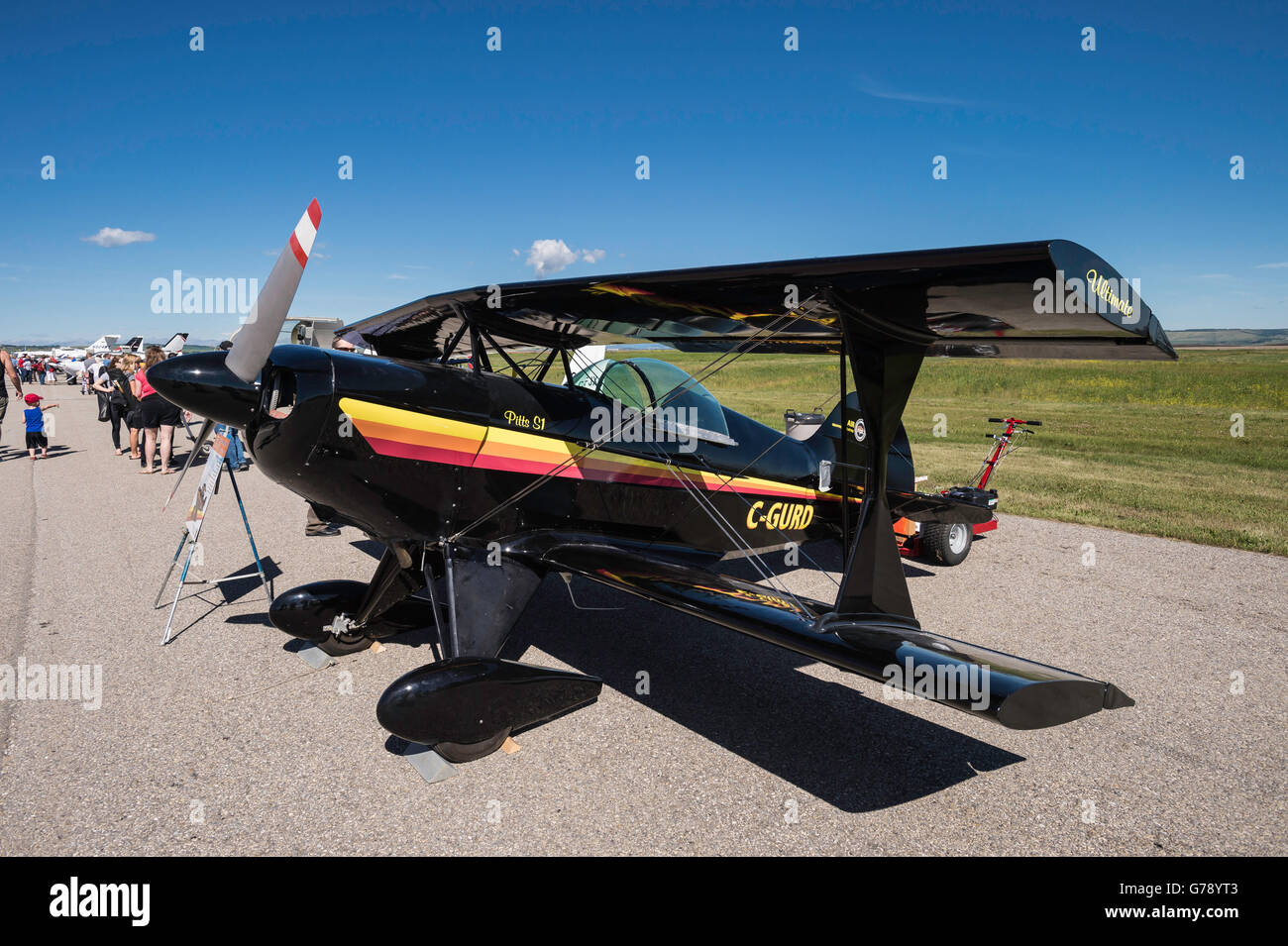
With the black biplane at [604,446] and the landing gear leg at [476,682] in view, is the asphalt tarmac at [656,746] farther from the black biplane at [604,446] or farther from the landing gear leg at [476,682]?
the black biplane at [604,446]

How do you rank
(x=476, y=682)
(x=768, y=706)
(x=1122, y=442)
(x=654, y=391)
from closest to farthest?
(x=476, y=682), (x=768, y=706), (x=654, y=391), (x=1122, y=442)

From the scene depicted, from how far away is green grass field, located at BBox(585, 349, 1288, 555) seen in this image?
390 inches

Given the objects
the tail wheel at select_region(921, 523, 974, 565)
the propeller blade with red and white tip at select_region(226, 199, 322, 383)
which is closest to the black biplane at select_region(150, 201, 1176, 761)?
the propeller blade with red and white tip at select_region(226, 199, 322, 383)

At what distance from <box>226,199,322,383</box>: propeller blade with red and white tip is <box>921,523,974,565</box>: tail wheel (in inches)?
248

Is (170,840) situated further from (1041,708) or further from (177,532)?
(177,532)

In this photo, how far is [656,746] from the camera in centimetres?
388

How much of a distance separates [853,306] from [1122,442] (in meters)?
17.5

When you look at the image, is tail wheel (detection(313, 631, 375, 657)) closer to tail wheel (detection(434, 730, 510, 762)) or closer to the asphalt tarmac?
the asphalt tarmac

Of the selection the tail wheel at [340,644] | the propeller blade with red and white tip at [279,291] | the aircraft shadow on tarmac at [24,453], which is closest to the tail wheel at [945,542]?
the tail wheel at [340,644]

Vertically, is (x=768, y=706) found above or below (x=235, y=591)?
below

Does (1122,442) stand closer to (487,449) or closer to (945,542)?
(945,542)

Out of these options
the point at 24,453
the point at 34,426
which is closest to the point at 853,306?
the point at 34,426

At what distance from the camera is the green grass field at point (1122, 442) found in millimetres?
9906
